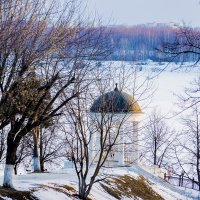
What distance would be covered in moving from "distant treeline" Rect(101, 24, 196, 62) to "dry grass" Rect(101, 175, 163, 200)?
5.97 metres

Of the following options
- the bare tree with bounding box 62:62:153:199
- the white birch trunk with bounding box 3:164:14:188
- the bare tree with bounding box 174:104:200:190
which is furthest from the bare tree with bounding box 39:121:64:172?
the white birch trunk with bounding box 3:164:14:188

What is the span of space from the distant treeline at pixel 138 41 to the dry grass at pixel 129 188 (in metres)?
5.97

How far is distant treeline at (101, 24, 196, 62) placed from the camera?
7.72 metres

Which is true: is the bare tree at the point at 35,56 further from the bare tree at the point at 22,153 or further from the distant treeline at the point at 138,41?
the bare tree at the point at 22,153

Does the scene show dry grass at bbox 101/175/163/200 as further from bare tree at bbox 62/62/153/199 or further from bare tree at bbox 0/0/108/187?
bare tree at bbox 0/0/108/187

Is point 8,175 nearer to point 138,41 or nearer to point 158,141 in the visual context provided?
point 138,41

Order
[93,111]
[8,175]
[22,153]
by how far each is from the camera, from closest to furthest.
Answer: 1. [8,175]
2. [93,111]
3. [22,153]

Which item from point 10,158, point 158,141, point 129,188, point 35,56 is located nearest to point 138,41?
point 35,56

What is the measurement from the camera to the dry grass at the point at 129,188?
18081 mm

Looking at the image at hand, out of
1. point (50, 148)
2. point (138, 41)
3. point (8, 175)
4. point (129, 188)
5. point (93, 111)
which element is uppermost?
point (138, 41)

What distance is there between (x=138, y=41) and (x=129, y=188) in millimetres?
10343

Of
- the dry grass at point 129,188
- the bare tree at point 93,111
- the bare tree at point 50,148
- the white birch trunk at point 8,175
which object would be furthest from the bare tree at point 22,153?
the white birch trunk at point 8,175

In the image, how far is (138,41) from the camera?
11.2 meters

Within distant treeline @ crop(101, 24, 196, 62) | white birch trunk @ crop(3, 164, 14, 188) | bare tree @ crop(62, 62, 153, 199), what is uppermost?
distant treeline @ crop(101, 24, 196, 62)
